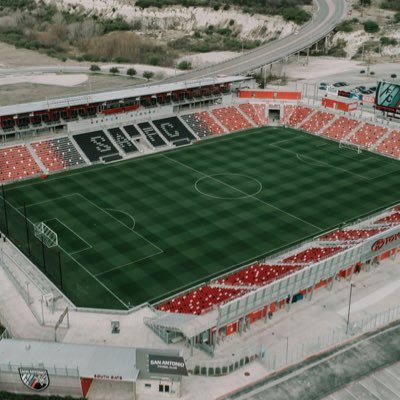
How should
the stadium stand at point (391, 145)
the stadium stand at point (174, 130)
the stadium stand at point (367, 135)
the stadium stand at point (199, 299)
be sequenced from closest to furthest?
1. the stadium stand at point (199, 299)
2. the stadium stand at point (391, 145)
3. the stadium stand at point (367, 135)
4. the stadium stand at point (174, 130)

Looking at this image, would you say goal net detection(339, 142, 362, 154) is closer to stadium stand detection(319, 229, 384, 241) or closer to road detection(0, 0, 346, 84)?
Answer: stadium stand detection(319, 229, 384, 241)

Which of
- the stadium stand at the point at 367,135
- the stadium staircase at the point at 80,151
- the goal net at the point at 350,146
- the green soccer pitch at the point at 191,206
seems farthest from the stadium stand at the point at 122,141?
the stadium stand at the point at 367,135

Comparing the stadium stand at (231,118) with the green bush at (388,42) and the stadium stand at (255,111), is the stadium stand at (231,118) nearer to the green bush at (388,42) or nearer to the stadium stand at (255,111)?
the stadium stand at (255,111)

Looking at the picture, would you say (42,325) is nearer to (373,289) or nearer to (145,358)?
(145,358)

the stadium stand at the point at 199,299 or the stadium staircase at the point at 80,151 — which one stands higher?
the stadium staircase at the point at 80,151

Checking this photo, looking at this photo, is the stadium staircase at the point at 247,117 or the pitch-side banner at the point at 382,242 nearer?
the pitch-side banner at the point at 382,242

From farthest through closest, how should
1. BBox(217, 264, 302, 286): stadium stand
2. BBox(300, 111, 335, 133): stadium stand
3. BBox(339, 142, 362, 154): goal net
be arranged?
BBox(300, 111, 335, 133): stadium stand → BBox(339, 142, 362, 154): goal net → BBox(217, 264, 302, 286): stadium stand

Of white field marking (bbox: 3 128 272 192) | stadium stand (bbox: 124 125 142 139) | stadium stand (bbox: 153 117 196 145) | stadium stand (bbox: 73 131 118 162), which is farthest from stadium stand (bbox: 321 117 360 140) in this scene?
stadium stand (bbox: 73 131 118 162)
